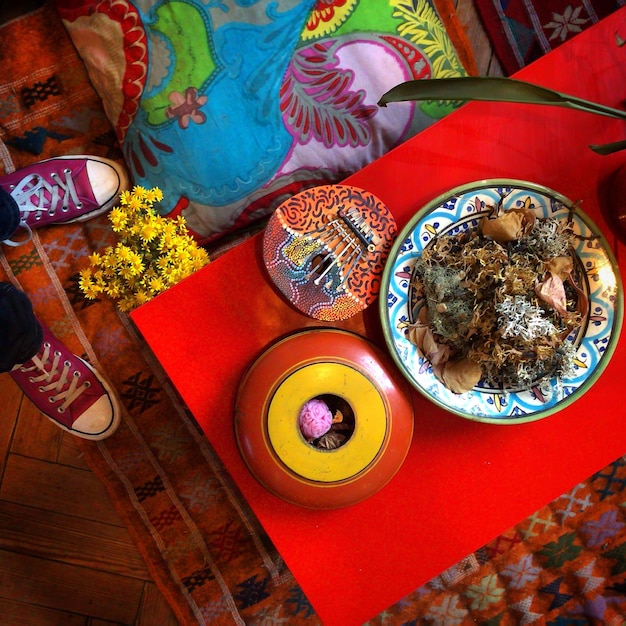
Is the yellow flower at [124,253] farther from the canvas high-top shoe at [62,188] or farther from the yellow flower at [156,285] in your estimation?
the canvas high-top shoe at [62,188]

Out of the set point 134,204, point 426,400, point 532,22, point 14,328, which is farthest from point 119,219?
point 532,22

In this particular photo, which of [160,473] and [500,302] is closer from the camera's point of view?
[500,302]

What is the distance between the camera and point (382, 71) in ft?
3.01

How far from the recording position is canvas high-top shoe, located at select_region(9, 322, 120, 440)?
3.62 feet

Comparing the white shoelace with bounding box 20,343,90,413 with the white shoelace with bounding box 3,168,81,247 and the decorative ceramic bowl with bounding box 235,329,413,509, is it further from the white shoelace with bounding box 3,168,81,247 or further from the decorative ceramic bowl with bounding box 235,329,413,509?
the decorative ceramic bowl with bounding box 235,329,413,509

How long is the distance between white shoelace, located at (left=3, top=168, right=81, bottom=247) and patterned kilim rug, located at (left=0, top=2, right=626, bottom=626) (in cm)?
7

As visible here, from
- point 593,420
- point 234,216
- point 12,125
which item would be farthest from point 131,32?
point 593,420

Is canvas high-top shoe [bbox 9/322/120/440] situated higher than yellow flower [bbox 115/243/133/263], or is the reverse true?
yellow flower [bbox 115/243/133/263]

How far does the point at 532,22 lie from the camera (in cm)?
119

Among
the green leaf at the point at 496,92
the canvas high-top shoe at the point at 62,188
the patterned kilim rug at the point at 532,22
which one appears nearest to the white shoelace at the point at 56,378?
the canvas high-top shoe at the point at 62,188

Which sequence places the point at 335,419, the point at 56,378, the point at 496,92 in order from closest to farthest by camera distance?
1. the point at 496,92
2. the point at 335,419
3. the point at 56,378

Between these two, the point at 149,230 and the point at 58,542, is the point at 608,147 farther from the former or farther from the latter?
the point at 58,542

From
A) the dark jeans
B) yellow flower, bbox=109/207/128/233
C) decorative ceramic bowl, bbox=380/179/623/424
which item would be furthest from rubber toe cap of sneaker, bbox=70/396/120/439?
decorative ceramic bowl, bbox=380/179/623/424

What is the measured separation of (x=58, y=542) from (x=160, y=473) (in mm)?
291
